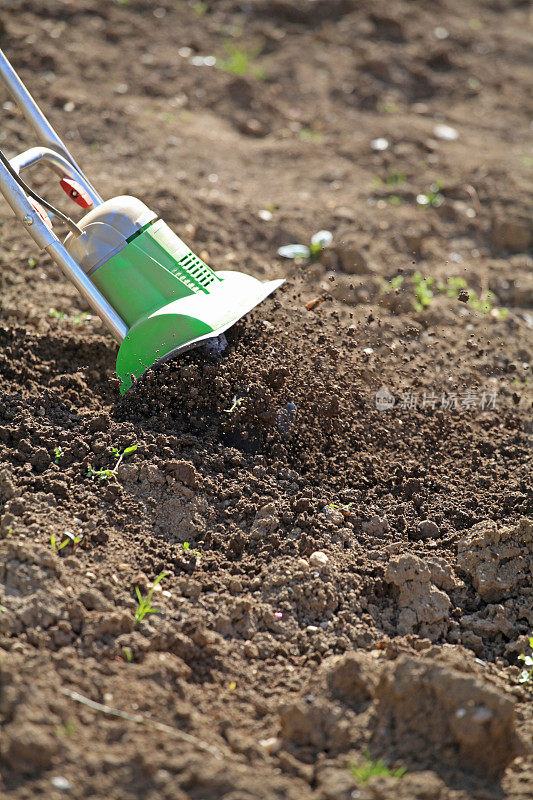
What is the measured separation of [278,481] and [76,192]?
1.35 metres

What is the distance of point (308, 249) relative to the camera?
3.88 metres

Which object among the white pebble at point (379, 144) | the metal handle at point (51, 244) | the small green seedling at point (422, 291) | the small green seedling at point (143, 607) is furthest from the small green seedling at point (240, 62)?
the small green seedling at point (143, 607)

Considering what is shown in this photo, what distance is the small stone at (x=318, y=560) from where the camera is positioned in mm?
2389

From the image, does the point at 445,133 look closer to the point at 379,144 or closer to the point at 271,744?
the point at 379,144

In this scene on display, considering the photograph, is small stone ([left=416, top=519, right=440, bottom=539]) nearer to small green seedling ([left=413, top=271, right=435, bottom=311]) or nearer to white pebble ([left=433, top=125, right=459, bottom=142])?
small green seedling ([left=413, top=271, right=435, bottom=311])

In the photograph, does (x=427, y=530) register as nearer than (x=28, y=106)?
Yes

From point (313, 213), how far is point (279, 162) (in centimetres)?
81

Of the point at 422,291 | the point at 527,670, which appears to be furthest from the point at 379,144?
the point at 527,670

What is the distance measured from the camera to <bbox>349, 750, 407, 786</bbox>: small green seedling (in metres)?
1.76

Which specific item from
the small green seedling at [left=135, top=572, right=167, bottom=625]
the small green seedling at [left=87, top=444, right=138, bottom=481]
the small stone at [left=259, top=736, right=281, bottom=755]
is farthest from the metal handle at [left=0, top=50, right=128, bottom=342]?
the small stone at [left=259, top=736, right=281, bottom=755]

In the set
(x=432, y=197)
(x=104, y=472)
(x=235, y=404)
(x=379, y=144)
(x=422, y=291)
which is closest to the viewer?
(x=104, y=472)

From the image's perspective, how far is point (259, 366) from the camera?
9.30 ft

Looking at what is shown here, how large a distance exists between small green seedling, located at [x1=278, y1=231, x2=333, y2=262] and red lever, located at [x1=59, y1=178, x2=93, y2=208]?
1.32m

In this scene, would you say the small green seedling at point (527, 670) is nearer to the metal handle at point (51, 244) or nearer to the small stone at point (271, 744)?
the small stone at point (271, 744)
